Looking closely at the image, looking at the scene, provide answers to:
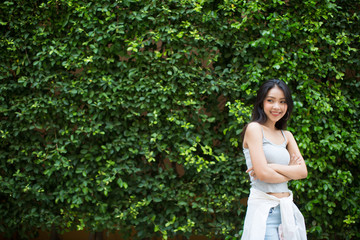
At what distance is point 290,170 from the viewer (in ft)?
8.36

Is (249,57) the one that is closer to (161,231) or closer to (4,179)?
(161,231)

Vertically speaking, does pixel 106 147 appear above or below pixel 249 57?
below

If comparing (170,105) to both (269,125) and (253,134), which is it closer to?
(269,125)

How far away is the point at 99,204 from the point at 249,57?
222 cm

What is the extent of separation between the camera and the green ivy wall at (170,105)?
12.5ft

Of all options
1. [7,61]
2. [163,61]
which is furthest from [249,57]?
[7,61]

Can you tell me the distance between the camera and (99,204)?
393cm

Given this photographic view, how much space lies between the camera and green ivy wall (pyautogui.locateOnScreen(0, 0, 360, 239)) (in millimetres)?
3824

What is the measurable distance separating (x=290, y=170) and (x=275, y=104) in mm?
468

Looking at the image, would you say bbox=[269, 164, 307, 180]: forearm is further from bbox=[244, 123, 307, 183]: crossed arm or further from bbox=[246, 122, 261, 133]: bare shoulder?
bbox=[246, 122, 261, 133]: bare shoulder

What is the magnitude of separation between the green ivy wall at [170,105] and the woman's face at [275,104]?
3.68 ft

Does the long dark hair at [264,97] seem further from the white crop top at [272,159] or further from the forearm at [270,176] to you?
the forearm at [270,176]

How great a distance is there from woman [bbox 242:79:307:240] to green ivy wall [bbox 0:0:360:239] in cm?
108

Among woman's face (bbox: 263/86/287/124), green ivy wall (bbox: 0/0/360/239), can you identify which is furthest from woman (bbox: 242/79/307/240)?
green ivy wall (bbox: 0/0/360/239)
